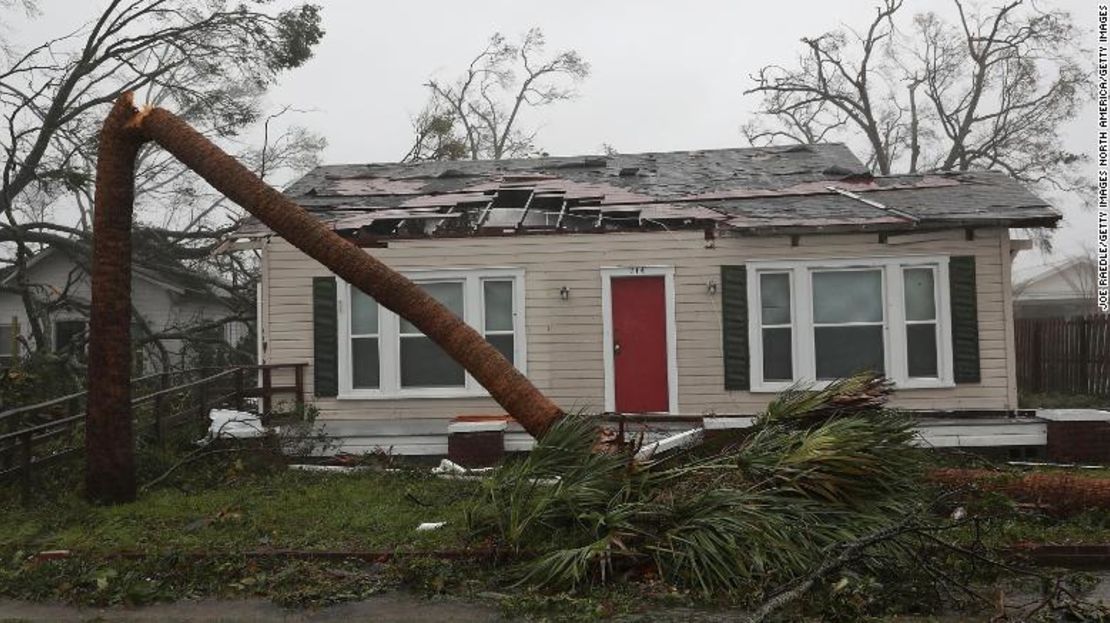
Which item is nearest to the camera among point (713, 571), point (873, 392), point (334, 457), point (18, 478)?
point (713, 571)

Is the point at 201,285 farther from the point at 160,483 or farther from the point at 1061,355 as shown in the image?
the point at 1061,355

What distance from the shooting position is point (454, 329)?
7582 mm

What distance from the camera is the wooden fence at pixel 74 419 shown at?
28.3ft

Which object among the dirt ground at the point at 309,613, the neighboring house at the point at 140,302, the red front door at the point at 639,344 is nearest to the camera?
the dirt ground at the point at 309,613

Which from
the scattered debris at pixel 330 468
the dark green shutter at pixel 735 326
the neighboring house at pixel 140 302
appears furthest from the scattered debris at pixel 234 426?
the neighboring house at pixel 140 302

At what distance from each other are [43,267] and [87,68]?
18.4 ft

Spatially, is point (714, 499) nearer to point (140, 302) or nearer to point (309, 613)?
point (309, 613)

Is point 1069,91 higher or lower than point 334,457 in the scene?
higher

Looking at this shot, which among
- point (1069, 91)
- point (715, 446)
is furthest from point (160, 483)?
point (1069, 91)

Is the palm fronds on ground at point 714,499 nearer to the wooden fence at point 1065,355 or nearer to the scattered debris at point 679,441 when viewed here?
the scattered debris at point 679,441

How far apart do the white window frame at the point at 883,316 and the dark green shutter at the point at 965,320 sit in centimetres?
9

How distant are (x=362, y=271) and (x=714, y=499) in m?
3.52

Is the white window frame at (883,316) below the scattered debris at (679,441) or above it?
above

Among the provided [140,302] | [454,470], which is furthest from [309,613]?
[140,302]
